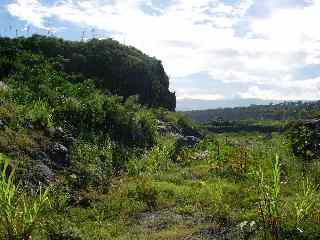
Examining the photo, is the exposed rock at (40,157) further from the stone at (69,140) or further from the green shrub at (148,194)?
the green shrub at (148,194)

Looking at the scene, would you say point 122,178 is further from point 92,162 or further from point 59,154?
point 59,154

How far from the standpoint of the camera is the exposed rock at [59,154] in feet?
61.4

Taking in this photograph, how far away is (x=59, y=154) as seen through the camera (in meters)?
19.1

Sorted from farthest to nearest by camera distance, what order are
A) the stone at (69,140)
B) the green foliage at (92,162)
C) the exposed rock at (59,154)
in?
the stone at (69,140) < the exposed rock at (59,154) < the green foliage at (92,162)

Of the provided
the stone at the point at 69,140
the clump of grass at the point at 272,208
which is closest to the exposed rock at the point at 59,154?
the stone at the point at 69,140

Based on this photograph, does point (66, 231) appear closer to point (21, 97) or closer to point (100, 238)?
point (100, 238)

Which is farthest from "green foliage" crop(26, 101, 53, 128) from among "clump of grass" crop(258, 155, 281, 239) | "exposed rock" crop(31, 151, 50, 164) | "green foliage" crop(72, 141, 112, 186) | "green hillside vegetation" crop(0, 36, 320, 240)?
"clump of grass" crop(258, 155, 281, 239)

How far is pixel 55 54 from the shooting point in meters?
49.5

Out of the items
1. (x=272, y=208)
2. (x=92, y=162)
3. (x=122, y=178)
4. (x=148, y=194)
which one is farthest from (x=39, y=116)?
(x=272, y=208)

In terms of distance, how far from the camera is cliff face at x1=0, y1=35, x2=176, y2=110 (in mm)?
47531

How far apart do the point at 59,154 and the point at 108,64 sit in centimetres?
3557

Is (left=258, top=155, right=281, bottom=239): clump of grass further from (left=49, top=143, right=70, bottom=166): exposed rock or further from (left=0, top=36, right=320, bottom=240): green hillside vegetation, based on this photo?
(left=49, top=143, right=70, bottom=166): exposed rock

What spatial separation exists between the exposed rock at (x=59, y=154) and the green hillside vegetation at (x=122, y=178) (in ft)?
0.16

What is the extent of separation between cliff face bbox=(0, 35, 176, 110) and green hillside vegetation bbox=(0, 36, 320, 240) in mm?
14562
